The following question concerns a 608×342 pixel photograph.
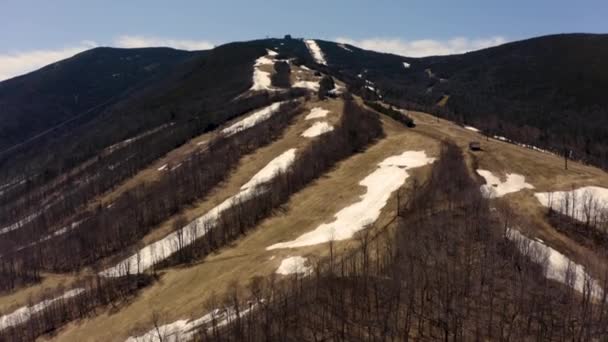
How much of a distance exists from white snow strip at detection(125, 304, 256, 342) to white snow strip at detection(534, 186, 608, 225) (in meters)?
57.6

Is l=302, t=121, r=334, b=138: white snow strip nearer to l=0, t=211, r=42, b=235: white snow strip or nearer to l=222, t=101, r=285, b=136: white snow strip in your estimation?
l=222, t=101, r=285, b=136: white snow strip

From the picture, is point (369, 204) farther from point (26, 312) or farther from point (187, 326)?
point (26, 312)

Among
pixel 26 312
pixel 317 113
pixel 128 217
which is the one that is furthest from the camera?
pixel 317 113

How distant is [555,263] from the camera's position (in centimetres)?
7388

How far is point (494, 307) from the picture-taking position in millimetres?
63875

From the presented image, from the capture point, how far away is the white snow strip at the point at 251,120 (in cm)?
18323

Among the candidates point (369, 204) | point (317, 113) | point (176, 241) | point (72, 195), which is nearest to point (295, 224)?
point (369, 204)

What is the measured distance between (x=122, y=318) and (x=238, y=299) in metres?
26.2

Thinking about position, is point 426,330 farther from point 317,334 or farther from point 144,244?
point 144,244

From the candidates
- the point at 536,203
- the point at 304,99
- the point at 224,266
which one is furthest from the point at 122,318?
the point at 304,99

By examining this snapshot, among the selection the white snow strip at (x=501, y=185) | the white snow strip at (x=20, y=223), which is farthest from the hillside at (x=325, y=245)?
the white snow strip at (x=20, y=223)

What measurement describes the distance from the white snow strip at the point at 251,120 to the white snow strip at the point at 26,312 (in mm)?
88337

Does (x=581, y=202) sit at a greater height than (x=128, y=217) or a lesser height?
greater

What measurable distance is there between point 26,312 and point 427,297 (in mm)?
82509
